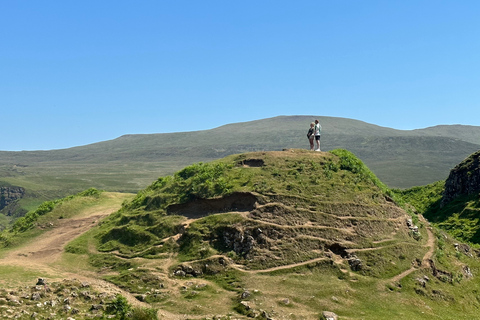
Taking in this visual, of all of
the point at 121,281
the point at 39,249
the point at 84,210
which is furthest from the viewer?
the point at 84,210

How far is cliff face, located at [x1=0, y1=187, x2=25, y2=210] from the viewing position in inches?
4033

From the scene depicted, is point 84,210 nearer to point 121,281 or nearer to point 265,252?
point 121,281

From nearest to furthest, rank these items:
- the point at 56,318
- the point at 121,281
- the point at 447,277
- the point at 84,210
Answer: the point at 56,318 < the point at 121,281 < the point at 447,277 < the point at 84,210

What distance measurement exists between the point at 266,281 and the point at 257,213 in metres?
3.50

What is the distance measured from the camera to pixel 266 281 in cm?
1698

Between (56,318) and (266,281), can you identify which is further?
(266,281)

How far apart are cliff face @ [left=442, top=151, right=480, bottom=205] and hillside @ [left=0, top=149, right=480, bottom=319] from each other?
51.1 feet

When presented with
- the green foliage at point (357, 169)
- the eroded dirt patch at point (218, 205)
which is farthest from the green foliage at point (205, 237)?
the green foliage at point (357, 169)

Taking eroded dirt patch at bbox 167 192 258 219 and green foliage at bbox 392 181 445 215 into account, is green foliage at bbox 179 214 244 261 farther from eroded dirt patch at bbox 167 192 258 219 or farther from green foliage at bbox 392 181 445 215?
green foliage at bbox 392 181 445 215

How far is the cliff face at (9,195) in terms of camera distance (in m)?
102

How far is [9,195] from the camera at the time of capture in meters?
104

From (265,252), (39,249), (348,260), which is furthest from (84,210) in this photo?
(348,260)

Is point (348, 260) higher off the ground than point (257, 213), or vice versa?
point (257, 213)

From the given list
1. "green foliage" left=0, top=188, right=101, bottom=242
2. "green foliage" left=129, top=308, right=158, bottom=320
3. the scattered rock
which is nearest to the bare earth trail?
"green foliage" left=129, top=308, right=158, bottom=320
